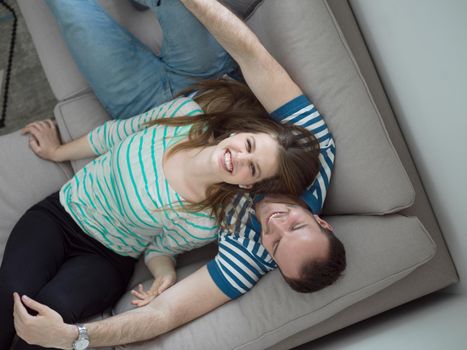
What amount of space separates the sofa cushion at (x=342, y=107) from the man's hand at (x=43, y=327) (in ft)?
2.71

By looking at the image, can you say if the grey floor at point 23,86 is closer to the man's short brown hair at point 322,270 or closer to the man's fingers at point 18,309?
the man's fingers at point 18,309

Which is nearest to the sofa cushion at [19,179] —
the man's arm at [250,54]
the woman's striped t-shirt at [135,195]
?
the woman's striped t-shirt at [135,195]

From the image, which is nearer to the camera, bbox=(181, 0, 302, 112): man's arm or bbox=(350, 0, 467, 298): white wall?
bbox=(350, 0, 467, 298): white wall

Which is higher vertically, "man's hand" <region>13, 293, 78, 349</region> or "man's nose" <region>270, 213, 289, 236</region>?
"man's hand" <region>13, 293, 78, 349</region>

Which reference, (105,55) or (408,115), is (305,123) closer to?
(408,115)

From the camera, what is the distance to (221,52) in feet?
5.08

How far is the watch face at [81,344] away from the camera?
1262mm

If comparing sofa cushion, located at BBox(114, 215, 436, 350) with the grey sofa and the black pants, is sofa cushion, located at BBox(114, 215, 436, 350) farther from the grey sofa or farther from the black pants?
the black pants

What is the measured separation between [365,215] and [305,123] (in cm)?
32

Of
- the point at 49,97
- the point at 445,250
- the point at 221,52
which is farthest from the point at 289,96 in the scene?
the point at 49,97

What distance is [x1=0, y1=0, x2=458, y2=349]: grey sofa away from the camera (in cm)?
129

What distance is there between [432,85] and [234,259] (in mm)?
704

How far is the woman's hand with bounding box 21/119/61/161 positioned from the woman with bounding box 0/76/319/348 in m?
0.01

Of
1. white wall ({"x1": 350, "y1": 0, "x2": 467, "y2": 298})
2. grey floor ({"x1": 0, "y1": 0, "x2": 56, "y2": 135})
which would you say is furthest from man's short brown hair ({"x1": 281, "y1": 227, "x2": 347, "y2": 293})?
grey floor ({"x1": 0, "y1": 0, "x2": 56, "y2": 135})
